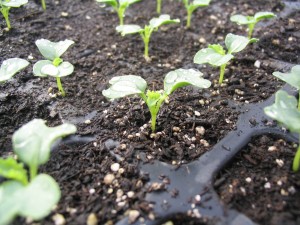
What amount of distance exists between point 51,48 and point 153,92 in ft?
1.76

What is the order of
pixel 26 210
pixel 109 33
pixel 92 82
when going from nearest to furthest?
pixel 26 210 < pixel 92 82 < pixel 109 33

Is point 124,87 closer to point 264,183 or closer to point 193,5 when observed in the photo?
point 264,183

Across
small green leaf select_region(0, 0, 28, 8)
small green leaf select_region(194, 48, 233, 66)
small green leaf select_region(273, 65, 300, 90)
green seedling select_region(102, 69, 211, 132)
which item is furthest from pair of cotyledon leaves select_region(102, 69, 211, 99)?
small green leaf select_region(0, 0, 28, 8)

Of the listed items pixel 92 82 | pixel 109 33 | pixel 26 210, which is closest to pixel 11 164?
pixel 26 210

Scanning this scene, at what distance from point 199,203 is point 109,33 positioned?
1223mm

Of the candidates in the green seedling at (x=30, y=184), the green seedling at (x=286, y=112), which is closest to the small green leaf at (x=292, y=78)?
the green seedling at (x=286, y=112)

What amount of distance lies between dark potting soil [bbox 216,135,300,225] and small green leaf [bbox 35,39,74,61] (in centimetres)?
84

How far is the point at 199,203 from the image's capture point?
102 centimetres

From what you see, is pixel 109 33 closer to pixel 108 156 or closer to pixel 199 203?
pixel 108 156

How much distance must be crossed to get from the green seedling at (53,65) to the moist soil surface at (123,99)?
0.52ft

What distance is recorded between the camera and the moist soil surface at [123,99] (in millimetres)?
1110

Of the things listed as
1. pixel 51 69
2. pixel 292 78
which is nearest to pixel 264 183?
pixel 292 78

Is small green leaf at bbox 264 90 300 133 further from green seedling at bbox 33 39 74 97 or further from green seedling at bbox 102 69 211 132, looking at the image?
green seedling at bbox 33 39 74 97

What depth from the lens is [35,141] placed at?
3.12 ft
